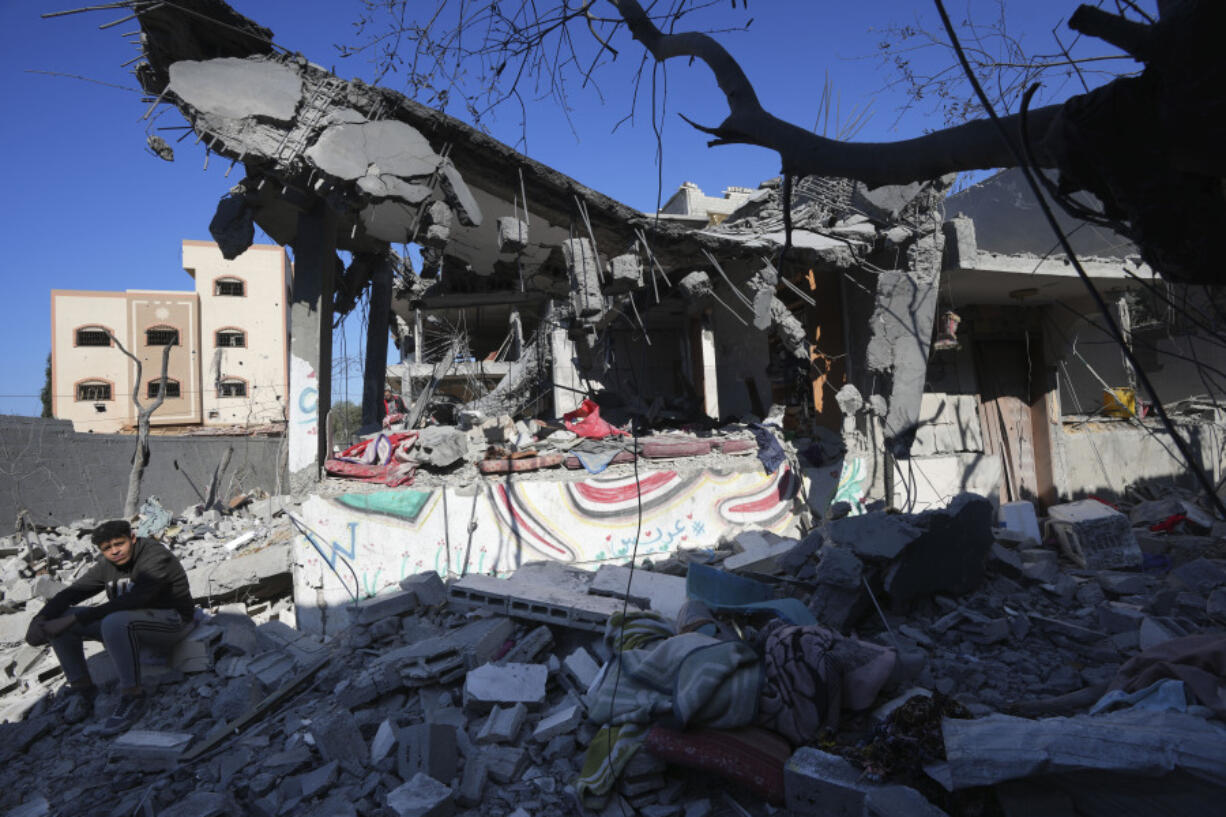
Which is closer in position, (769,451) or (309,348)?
(309,348)

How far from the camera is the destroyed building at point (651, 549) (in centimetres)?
294

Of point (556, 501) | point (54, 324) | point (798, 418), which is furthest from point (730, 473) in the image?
point (54, 324)

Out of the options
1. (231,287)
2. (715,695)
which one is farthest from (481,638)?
(231,287)

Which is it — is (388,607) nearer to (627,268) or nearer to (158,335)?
(627,268)

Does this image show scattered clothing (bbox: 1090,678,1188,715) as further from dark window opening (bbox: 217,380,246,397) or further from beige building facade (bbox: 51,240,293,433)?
dark window opening (bbox: 217,380,246,397)

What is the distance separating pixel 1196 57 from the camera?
1.58m

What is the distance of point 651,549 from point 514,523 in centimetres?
194

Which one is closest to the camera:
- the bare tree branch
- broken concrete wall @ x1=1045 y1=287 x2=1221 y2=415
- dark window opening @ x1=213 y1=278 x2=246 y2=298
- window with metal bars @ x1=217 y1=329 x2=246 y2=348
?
the bare tree branch

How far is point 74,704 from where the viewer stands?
16.5 ft

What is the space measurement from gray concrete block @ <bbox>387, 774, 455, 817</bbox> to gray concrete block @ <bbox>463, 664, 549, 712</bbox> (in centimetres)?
62

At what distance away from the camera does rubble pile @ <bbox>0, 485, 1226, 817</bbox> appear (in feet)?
8.38

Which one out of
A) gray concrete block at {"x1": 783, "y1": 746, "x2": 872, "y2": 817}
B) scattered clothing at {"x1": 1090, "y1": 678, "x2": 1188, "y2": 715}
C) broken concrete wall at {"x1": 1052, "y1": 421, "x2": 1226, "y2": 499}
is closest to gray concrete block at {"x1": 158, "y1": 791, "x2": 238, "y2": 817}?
gray concrete block at {"x1": 783, "y1": 746, "x2": 872, "y2": 817}

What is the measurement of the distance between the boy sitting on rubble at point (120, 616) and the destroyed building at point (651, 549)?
0.27m

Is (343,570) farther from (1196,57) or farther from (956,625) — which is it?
(1196,57)
